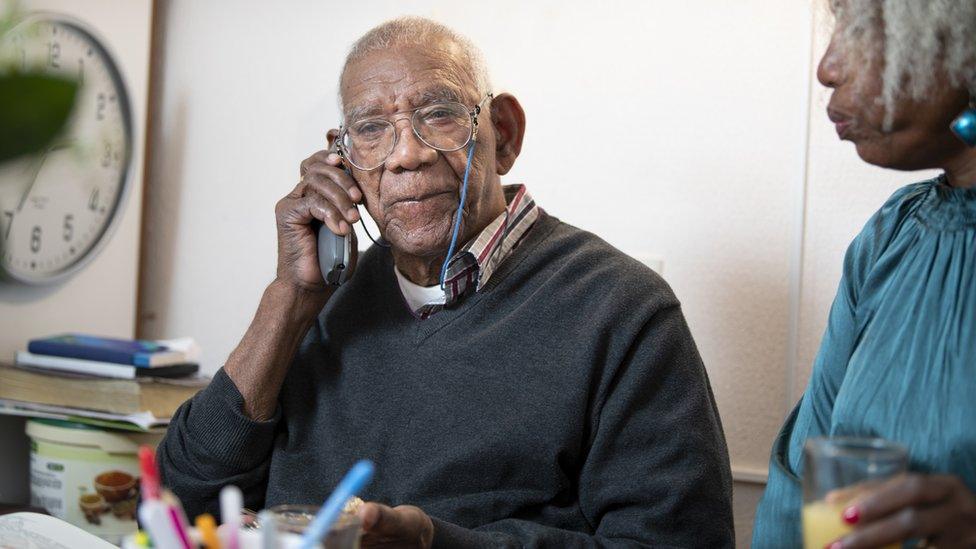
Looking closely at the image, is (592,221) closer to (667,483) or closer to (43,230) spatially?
(667,483)

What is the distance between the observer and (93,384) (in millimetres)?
1826

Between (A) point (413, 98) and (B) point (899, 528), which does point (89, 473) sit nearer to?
(A) point (413, 98)

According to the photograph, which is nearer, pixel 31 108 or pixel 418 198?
pixel 31 108

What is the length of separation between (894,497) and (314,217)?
1.04 m

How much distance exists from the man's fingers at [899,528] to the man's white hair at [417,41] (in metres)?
0.98

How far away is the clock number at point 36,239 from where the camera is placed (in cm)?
195

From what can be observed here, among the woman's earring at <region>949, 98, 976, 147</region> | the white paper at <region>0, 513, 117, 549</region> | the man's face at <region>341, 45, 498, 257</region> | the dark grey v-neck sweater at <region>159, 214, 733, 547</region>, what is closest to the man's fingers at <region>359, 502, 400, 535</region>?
the dark grey v-neck sweater at <region>159, 214, 733, 547</region>

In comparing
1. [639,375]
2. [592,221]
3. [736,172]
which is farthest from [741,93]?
[639,375]

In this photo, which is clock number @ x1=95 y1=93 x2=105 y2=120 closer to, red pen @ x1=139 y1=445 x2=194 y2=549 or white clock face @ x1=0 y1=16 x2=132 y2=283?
white clock face @ x1=0 y1=16 x2=132 y2=283

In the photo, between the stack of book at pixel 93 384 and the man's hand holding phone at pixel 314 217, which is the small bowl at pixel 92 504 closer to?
the stack of book at pixel 93 384

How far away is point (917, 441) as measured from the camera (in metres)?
0.96

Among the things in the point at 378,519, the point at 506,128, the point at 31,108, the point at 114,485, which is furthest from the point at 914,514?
the point at 114,485

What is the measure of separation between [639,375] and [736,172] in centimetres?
63

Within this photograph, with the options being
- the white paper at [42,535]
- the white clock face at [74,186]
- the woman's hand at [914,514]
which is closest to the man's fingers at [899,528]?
the woman's hand at [914,514]
